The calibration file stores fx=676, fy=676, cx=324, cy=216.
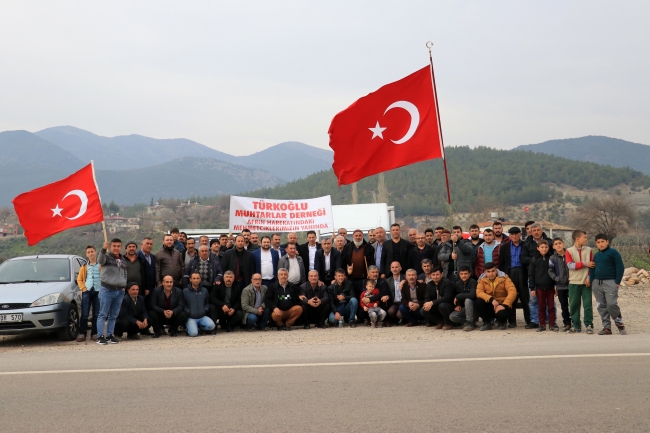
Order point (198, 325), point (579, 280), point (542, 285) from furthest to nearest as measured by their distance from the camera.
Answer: point (198, 325), point (542, 285), point (579, 280)

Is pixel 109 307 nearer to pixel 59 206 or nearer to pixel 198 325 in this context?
pixel 198 325

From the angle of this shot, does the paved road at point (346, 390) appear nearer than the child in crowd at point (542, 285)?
Yes

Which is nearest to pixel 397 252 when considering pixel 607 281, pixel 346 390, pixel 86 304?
pixel 607 281

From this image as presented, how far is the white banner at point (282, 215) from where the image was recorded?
55.9 feet

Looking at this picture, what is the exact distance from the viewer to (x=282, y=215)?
17.2 m

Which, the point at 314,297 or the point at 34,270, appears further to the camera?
the point at 314,297

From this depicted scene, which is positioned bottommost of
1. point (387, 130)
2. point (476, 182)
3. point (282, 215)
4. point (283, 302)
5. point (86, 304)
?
point (283, 302)

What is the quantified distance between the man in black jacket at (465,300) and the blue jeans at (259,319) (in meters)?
3.77

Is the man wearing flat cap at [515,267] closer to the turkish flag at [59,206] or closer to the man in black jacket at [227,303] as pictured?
the man in black jacket at [227,303]

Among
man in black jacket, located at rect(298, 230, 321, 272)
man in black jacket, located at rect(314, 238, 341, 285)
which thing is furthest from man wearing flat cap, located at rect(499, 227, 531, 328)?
man in black jacket, located at rect(298, 230, 321, 272)

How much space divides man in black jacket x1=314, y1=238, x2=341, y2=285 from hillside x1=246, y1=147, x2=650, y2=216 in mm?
72712

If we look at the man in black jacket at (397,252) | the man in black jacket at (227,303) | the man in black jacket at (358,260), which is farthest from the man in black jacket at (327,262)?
the man in black jacket at (227,303)

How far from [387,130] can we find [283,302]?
4138 mm

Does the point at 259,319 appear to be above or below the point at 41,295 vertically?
below
